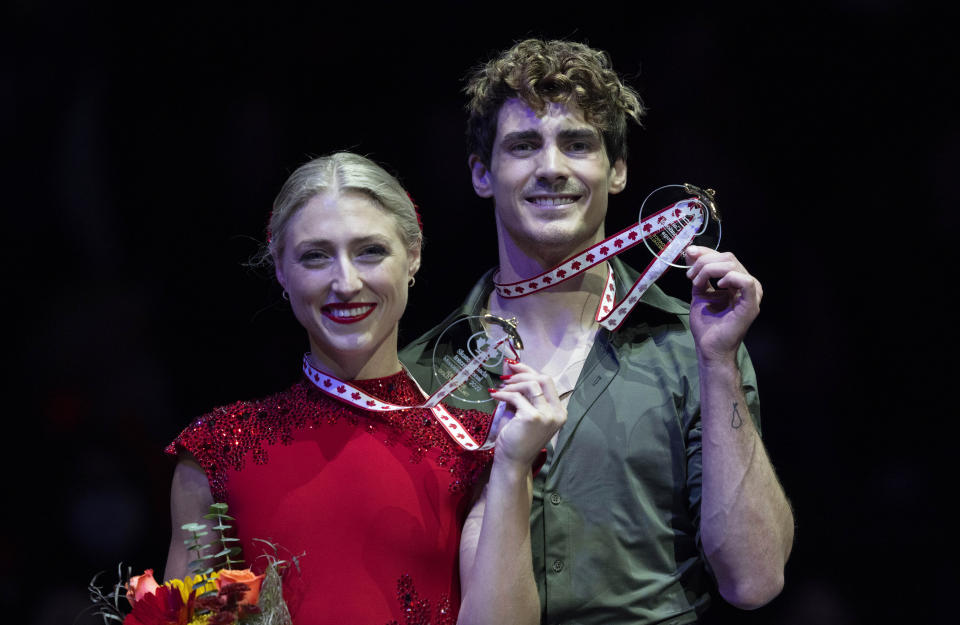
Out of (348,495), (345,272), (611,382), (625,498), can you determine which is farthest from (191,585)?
(611,382)

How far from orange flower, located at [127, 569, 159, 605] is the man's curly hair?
1.58 m

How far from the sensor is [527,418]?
2.28m

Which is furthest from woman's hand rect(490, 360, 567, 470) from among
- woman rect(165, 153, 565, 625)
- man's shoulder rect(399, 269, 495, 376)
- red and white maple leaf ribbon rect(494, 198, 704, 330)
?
man's shoulder rect(399, 269, 495, 376)

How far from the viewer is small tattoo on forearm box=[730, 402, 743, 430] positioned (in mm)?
2676

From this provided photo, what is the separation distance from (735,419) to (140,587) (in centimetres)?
149

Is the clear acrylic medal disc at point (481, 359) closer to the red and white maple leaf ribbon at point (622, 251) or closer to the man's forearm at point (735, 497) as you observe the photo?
the red and white maple leaf ribbon at point (622, 251)

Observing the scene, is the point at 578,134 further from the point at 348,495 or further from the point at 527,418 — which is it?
the point at 348,495

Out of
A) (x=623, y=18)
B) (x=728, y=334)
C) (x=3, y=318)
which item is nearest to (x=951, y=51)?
(x=623, y=18)

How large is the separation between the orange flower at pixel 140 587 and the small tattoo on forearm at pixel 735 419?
1.44 m

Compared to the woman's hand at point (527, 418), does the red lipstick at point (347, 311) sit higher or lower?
higher

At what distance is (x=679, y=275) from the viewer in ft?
12.5

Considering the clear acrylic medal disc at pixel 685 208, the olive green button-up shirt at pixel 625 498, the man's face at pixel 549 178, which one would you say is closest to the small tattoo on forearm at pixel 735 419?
the olive green button-up shirt at pixel 625 498

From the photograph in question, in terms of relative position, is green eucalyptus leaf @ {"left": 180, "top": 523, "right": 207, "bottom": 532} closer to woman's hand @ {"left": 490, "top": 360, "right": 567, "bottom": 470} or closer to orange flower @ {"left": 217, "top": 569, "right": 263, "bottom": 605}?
orange flower @ {"left": 217, "top": 569, "right": 263, "bottom": 605}

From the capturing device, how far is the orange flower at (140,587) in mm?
2242
